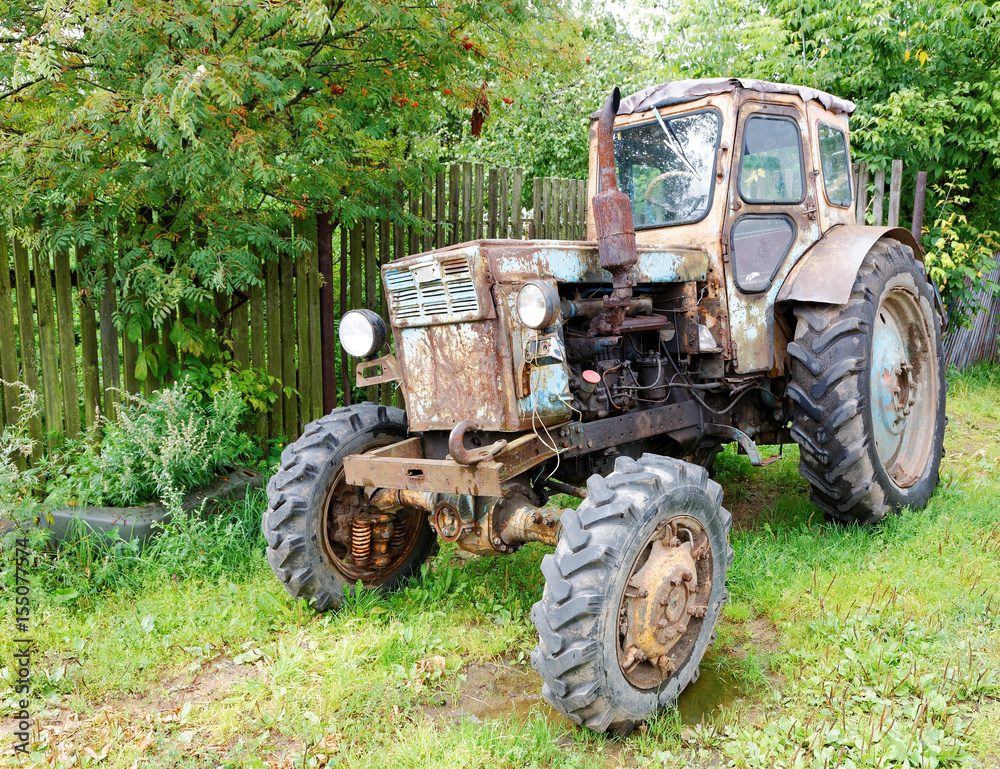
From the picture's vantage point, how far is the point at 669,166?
4348mm

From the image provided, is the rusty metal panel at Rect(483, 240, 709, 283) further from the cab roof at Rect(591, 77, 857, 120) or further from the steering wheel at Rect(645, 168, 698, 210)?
the cab roof at Rect(591, 77, 857, 120)

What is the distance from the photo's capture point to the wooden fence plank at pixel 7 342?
15.1 feet

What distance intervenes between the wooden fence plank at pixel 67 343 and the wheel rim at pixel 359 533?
217 cm

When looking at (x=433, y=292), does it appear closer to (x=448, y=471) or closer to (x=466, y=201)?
(x=448, y=471)

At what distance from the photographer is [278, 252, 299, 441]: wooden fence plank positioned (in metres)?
5.53

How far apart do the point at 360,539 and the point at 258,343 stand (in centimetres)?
216

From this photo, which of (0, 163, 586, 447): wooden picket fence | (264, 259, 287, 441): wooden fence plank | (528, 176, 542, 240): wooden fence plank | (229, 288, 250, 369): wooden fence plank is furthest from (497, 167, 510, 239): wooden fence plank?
(229, 288, 250, 369): wooden fence plank

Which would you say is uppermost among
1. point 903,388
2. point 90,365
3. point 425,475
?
point 90,365

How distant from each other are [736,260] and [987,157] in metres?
6.88

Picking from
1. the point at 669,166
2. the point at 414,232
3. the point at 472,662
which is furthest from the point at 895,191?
the point at 472,662

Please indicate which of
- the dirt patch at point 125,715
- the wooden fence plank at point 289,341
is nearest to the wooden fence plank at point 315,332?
the wooden fence plank at point 289,341

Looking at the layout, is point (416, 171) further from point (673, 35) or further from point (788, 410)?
point (673, 35)

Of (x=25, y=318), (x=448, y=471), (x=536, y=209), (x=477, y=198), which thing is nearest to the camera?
(x=448, y=471)

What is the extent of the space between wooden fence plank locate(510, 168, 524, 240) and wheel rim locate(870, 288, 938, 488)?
3319mm
